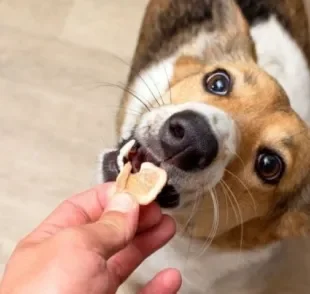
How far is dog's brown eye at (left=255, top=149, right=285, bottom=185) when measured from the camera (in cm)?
130

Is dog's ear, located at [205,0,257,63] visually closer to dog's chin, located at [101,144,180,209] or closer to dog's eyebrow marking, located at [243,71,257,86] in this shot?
dog's eyebrow marking, located at [243,71,257,86]

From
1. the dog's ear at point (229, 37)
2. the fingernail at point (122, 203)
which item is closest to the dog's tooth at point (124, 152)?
the fingernail at point (122, 203)

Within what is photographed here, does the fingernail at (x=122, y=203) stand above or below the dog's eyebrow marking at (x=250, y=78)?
below

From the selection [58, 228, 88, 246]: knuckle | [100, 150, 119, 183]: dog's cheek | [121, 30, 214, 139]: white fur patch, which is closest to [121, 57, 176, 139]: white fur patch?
[121, 30, 214, 139]: white fur patch

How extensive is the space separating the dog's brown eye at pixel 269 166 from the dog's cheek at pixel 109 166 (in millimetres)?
290

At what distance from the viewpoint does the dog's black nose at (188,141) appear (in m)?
1.13

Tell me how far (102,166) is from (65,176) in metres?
0.73

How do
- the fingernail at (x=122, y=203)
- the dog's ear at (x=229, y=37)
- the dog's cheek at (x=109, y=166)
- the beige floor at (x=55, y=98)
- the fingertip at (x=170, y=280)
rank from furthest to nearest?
the beige floor at (x=55, y=98)
the dog's ear at (x=229, y=37)
the dog's cheek at (x=109, y=166)
the fingertip at (x=170, y=280)
the fingernail at (x=122, y=203)

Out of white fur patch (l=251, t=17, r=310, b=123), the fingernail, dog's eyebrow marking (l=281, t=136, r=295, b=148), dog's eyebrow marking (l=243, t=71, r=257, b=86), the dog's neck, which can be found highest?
white fur patch (l=251, t=17, r=310, b=123)

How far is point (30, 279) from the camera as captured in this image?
3.10 feet

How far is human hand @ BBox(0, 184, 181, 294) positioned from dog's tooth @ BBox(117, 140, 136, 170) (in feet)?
0.29

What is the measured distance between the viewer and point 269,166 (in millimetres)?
1303

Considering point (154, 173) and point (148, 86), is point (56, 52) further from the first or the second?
point (154, 173)

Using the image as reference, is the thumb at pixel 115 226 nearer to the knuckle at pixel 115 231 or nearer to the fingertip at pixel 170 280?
the knuckle at pixel 115 231
